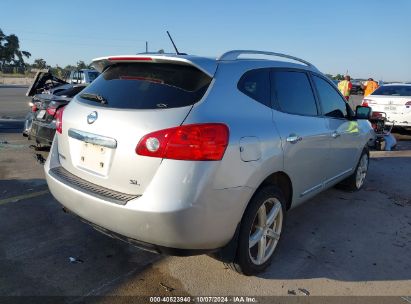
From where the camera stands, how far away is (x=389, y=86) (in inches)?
469

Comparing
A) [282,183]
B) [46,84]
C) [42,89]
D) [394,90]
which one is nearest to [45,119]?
[42,89]

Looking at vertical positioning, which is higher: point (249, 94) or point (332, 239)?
point (249, 94)

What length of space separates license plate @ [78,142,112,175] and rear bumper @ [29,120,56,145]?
3.66 m

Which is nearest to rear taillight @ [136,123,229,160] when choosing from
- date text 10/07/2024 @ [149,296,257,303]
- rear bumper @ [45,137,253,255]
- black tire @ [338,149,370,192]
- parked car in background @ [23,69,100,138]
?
rear bumper @ [45,137,253,255]

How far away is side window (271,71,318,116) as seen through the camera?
353cm

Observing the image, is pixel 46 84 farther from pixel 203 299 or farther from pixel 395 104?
pixel 203 299

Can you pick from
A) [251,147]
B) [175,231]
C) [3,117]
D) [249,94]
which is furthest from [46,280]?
[3,117]

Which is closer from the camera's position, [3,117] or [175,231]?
[175,231]

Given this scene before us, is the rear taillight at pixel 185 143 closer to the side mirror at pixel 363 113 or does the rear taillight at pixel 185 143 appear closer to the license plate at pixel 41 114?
the side mirror at pixel 363 113

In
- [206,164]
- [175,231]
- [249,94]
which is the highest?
[249,94]

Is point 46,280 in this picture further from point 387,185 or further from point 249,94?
point 387,185

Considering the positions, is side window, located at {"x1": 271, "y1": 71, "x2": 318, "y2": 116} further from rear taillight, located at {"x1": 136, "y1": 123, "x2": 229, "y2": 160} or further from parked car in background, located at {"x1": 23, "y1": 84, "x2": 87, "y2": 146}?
parked car in background, located at {"x1": 23, "y1": 84, "x2": 87, "y2": 146}

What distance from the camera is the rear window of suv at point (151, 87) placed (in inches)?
109

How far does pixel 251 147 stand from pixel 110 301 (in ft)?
4.97
